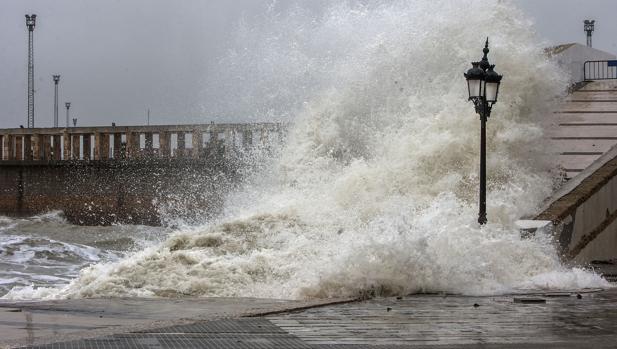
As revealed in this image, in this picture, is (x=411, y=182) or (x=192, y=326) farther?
(x=411, y=182)

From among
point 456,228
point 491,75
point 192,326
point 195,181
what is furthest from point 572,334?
point 195,181

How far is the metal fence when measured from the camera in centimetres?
2316

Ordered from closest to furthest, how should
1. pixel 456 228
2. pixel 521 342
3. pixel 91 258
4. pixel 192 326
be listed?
pixel 521 342 → pixel 192 326 → pixel 456 228 → pixel 91 258

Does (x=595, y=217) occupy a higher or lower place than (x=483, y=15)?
lower

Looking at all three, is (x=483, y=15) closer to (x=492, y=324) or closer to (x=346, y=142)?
(x=346, y=142)

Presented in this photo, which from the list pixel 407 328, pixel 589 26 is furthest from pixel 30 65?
pixel 407 328

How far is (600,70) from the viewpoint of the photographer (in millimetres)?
23328

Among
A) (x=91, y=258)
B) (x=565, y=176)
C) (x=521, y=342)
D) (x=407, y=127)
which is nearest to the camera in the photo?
(x=521, y=342)

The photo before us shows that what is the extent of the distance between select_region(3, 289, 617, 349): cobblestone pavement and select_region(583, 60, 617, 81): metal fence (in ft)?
48.9

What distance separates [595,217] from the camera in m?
13.9

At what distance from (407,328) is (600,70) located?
17.6 meters

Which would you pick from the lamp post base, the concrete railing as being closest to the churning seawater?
the lamp post base

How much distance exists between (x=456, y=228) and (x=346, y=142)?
706 cm

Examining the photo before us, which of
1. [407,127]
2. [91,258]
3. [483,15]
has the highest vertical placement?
[483,15]
